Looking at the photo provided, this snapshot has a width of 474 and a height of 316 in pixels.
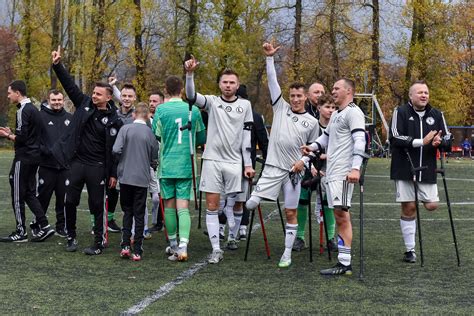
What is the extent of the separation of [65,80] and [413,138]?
4.28 m

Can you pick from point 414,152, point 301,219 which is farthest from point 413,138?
point 301,219

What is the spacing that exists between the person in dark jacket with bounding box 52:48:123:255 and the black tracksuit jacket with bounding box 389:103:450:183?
11.1 feet

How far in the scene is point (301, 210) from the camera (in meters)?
9.85

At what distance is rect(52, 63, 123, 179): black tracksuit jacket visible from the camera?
8922mm

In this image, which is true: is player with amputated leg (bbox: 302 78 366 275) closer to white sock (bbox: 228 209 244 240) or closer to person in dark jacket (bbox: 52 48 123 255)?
white sock (bbox: 228 209 244 240)

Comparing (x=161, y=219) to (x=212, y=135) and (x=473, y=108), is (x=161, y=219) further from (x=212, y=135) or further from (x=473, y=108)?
(x=473, y=108)

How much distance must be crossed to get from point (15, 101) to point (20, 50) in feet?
134

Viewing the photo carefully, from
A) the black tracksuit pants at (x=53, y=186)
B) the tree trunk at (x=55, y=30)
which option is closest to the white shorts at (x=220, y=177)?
the black tracksuit pants at (x=53, y=186)

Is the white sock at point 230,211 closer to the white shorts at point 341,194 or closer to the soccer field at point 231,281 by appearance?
the soccer field at point 231,281

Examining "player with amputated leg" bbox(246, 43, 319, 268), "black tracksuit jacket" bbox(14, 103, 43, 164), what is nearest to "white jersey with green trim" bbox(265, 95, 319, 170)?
"player with amputated leg" bbox(246, 43, 319, 268)

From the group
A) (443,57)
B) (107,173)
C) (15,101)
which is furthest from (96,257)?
(443,57)

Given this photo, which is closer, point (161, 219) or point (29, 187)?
point (29, 187)

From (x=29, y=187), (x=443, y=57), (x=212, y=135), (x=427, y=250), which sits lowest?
(x=427, y=250)

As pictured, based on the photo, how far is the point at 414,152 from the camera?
28.4 feet
